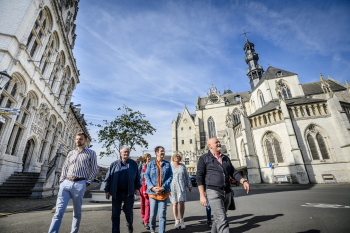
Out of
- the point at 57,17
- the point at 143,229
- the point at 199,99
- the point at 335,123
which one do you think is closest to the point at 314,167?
the point at 335,123

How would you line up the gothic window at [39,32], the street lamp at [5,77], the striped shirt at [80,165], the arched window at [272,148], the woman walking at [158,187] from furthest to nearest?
the arched window at [272,148]
the gothic window at [39,32]
the street lamp at [5,77]
the woman walking at [158,187]
the striped shirt at [80,165]

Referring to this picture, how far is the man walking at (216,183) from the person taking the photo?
252cm

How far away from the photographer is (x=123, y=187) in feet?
10.8

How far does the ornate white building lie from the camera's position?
9703 mm

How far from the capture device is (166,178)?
11.3 feet

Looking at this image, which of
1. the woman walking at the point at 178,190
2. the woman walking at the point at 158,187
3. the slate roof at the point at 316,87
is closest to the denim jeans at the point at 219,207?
the woman walking at the point at 158,187

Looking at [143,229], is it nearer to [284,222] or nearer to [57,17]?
[284,222]

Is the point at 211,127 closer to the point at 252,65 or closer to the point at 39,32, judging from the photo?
the point at 252,65

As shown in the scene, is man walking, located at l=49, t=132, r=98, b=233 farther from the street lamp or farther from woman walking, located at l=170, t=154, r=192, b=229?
the street lamp

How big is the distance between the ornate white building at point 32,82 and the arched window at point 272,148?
71.5 ft

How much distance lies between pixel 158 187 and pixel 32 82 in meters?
13.8

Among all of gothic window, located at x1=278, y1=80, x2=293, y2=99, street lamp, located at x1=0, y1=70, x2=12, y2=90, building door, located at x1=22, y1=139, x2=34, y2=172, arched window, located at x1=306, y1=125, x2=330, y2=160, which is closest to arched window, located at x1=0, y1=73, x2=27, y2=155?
building door, located at x1=22, y1=139, x2=34, y2=172

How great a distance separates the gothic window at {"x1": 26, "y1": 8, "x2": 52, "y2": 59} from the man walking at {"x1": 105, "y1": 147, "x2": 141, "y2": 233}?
13.6m

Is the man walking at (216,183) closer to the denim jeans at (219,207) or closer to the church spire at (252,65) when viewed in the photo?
the denim jeans at (219,207)
